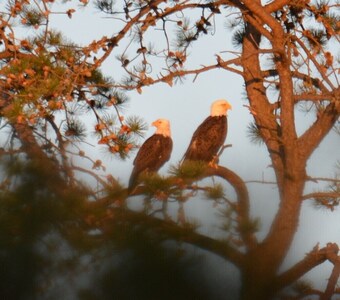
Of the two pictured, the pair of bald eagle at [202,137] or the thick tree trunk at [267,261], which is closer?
the thick tree trunk at [267,261]

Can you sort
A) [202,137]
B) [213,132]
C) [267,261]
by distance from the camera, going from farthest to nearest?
[213,132], [202,137], [267,261]

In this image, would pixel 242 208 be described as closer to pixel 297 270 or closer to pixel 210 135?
pixel 297 270

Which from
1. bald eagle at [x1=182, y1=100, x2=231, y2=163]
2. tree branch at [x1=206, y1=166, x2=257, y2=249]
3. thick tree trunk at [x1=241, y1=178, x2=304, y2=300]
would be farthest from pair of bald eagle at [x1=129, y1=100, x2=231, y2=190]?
thick tree trunk at [x1=241, y1=178, x2=304, y2=300]

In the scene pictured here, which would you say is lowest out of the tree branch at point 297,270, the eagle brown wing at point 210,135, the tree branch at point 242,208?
the tree branch at point 297,270

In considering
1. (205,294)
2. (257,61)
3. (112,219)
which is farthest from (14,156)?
(257,61)

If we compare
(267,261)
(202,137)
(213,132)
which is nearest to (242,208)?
(267,261)

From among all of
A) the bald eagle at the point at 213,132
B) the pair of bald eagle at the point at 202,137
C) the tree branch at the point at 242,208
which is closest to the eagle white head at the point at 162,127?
the pair of bald eagle at the point at 202,137

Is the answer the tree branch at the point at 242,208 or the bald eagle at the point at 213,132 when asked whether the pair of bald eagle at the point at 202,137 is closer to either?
the bald eagle at the point at 213,132

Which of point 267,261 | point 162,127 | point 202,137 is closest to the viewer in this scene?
point 267,261

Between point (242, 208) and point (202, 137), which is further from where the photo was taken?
point (202, 137)

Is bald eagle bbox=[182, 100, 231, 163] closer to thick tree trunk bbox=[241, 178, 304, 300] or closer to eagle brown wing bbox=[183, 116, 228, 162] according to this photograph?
eagle brown wing bbox=[183, 116, 228, 162]

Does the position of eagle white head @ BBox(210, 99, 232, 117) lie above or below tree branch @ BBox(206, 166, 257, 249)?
above

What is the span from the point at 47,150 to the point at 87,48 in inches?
109

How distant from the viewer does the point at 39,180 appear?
966 millimetres
